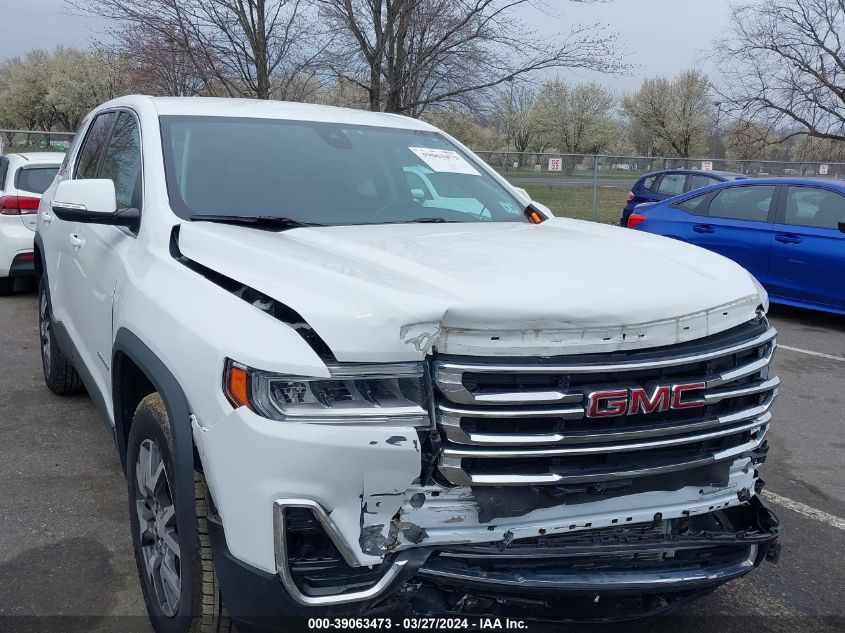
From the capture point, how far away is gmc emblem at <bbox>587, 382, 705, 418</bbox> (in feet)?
7.13

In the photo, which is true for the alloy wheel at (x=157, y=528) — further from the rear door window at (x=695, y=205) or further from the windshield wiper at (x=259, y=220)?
the rear door window at (x=695, y=205)

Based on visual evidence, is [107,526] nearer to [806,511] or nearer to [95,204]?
[95,204]

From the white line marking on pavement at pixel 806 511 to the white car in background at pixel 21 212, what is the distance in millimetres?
7451

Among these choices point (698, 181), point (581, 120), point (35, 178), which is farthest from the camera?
point (581, 120)

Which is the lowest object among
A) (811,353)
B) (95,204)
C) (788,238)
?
(811,353)

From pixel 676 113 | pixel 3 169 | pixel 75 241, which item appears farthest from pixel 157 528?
pixel 676 113

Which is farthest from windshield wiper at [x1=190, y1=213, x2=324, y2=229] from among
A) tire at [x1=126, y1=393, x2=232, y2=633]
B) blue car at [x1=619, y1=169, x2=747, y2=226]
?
blue car at [x1=619, y1=169, x2=747, y2=226]

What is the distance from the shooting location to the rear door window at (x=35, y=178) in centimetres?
860

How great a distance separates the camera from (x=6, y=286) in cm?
903

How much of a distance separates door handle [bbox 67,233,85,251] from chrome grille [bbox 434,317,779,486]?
2.44 meters

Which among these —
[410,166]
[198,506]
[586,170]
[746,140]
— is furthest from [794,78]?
[198,506]

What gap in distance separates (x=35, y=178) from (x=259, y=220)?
6.68 meters

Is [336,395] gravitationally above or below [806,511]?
above

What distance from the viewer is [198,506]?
7.36 ft
